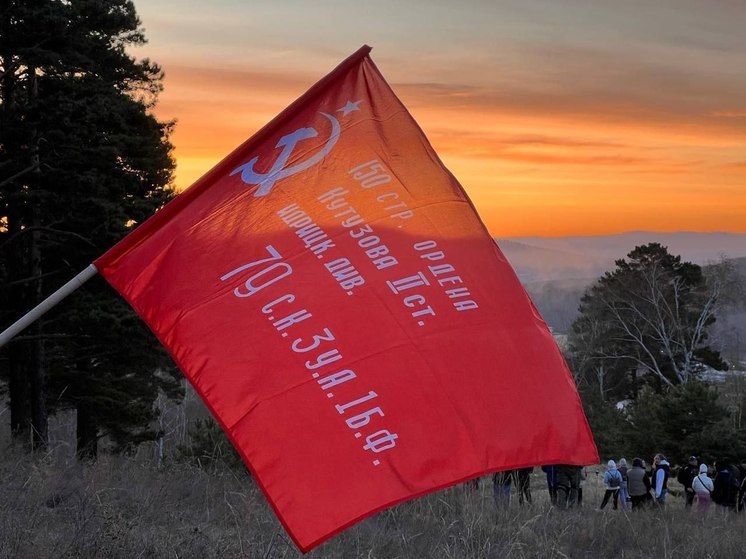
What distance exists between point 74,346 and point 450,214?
21462mm

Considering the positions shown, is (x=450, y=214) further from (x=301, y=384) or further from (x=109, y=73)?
(x=109, y=73)

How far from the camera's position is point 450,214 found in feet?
Answer: 14.4

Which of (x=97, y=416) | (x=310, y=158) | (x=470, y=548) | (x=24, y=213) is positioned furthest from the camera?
(x=97, y=416)

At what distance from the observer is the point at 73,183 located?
62.4 ft

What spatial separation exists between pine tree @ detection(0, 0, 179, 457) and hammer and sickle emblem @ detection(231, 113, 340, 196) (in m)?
13.0

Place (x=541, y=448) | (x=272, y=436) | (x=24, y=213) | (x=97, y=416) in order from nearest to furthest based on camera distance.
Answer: (x=272, y=436) < (x=541, y=448) < (x=24, y=213) < (x=97, y=416)

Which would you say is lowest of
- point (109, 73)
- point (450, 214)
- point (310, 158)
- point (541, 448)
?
point (541, 448)

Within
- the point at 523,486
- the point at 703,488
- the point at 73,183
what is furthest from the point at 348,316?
the point at 73,183

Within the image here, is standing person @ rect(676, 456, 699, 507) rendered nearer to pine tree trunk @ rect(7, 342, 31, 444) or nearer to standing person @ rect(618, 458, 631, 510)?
standing person @ rect(618, 458, 631, 510)

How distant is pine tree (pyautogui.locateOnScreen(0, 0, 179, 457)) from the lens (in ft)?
61.1

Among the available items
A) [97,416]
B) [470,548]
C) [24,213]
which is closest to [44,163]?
[24,213]

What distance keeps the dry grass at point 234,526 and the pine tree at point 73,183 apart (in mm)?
8843

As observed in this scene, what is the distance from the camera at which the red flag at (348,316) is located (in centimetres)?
373

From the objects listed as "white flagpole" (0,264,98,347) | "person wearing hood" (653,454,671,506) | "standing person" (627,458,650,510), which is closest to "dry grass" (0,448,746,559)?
"white flagpole" (0,264,98,347)
